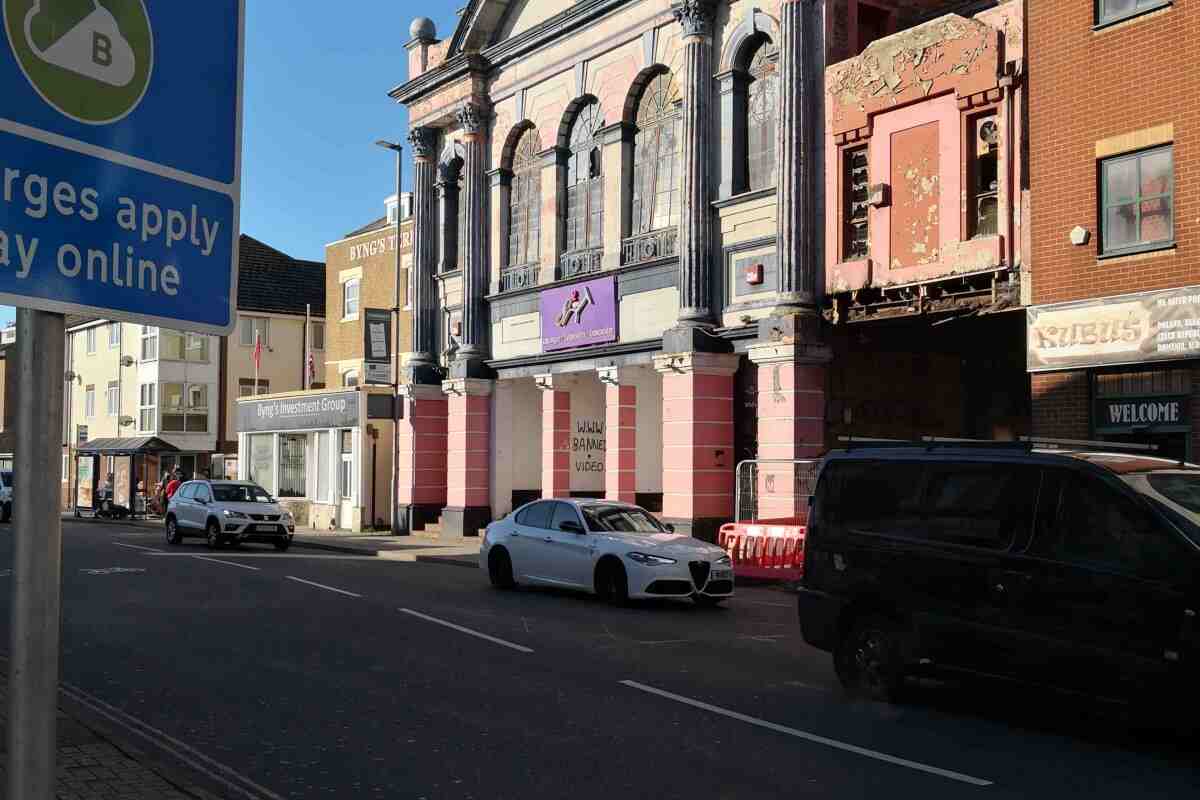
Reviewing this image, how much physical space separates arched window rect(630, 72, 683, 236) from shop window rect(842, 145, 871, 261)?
4.62 metres

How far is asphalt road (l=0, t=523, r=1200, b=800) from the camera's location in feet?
23.9

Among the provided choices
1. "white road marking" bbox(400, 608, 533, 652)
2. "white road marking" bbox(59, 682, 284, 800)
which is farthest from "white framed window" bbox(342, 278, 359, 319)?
"white road marking" bbox(59, 682, 284, 800)

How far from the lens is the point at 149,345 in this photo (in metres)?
53.2

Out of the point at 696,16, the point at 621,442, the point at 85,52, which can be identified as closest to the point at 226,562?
the point at 621,442

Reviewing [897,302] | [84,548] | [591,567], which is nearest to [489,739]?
[591,567]

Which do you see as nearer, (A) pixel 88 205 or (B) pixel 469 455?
(A) pixel 88 205

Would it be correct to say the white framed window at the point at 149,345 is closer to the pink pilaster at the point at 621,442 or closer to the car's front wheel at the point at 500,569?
the pink pilaster at the point at 621,442

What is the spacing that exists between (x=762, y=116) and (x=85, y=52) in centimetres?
2179

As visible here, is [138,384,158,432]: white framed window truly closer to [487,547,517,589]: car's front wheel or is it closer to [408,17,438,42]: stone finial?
[408,17,438,42]: stone finial

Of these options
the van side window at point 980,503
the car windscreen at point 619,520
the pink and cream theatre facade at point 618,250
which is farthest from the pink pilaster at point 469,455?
the van side window at point 980,503

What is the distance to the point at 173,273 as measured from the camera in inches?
116

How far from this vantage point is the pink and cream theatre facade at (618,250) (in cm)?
2208

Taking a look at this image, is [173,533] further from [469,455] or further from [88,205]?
[88,205]

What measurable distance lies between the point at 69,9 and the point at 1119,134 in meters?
16.6
